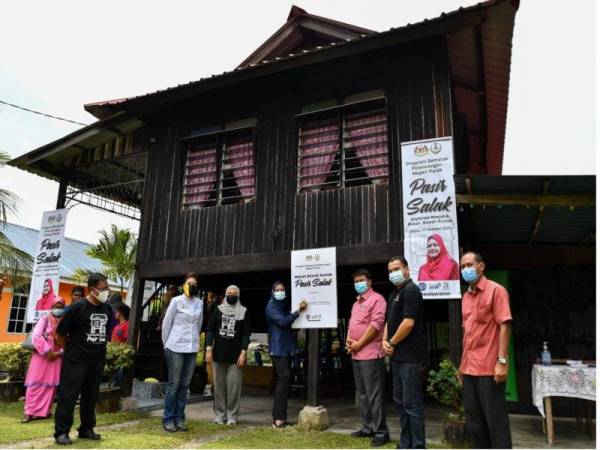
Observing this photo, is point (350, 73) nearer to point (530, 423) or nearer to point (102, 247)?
point (530, 423)

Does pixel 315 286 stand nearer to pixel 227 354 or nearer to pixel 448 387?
pixel 227 354

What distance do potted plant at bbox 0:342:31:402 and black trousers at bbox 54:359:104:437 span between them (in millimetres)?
3961

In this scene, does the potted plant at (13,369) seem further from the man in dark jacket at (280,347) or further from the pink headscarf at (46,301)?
the man in dark jacket at (280,347)

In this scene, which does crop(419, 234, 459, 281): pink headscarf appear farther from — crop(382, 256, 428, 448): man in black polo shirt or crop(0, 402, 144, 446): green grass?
crop(0, 402, 144, 446): green grass

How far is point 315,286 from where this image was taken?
23.3ft

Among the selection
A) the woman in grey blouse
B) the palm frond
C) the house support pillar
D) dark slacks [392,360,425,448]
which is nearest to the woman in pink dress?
the house support pillar

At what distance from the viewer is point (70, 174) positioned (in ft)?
36.7

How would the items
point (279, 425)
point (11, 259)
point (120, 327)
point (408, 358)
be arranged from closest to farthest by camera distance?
point (408, 358) < point (279, 425) < point (120, 327) < point (11, 259)

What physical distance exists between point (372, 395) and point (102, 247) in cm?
1346

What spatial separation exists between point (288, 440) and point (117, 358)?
11.2 ft

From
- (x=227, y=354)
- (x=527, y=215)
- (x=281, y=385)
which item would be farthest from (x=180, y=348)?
(x=527, y=215)

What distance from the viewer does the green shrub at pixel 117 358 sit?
25.4 ft

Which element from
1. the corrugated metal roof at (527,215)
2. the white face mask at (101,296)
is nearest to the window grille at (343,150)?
the corrugated metal roof at (527,215)

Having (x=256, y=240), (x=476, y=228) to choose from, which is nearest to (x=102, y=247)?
(x=256, y=240)
